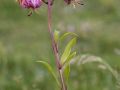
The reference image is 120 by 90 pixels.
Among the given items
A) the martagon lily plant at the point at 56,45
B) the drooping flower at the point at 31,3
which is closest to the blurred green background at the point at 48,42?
the martagon lily plant at the point at 56,45

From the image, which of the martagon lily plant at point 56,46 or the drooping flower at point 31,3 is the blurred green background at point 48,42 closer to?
the martagon lily plant at point 56,46

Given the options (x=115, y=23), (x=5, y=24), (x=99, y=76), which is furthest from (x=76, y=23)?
(x=99, y=76)

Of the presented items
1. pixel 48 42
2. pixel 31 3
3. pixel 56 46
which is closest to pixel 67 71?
pixel 56 46

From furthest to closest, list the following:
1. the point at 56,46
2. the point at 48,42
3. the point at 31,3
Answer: the point at 48,42 < the point at 56,46 < the point at 31,3

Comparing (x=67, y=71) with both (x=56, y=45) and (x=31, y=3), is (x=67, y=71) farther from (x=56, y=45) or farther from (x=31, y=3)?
(x=31, y=3)

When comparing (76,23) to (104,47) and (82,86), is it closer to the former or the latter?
(104,47)

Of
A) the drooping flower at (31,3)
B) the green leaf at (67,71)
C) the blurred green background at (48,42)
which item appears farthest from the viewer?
the blurred green background at (48,42)

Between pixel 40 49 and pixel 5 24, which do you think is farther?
pixel 5 24

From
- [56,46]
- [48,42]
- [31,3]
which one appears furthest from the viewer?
[48,42]
